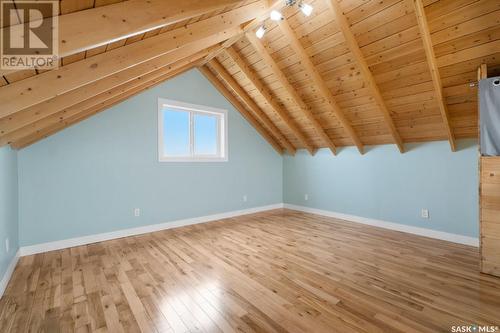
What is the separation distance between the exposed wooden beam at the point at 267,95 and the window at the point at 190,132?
3.92 feet

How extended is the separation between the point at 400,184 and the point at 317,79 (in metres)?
2.37

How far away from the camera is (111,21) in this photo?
1114mm

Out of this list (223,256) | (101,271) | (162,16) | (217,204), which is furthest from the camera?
(217,204)

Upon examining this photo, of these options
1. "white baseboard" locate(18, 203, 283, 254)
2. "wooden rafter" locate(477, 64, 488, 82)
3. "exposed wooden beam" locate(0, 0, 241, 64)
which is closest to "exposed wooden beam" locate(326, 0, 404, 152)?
"wooden rafter" locate(477, 64, 488, 82)

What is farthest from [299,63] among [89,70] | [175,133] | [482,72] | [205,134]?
[89,70]

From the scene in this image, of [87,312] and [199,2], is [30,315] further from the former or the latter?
[199,2]

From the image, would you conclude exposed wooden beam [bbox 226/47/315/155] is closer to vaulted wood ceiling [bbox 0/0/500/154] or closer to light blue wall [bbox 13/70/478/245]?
vaulted wood ceiling [bbox 0/0/500/154]

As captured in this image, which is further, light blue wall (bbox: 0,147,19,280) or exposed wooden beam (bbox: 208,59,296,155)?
exposed wooden beam (bbox: 208,59,296,155)

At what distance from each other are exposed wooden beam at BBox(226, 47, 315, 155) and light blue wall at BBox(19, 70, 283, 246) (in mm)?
1131

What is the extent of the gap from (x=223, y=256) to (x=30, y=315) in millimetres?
1808

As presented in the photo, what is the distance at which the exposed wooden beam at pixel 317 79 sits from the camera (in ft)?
9.66

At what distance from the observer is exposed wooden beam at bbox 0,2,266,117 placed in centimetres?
131

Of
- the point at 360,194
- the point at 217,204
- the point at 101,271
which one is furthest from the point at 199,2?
the point at 360,194

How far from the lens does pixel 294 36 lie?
9.79ft
